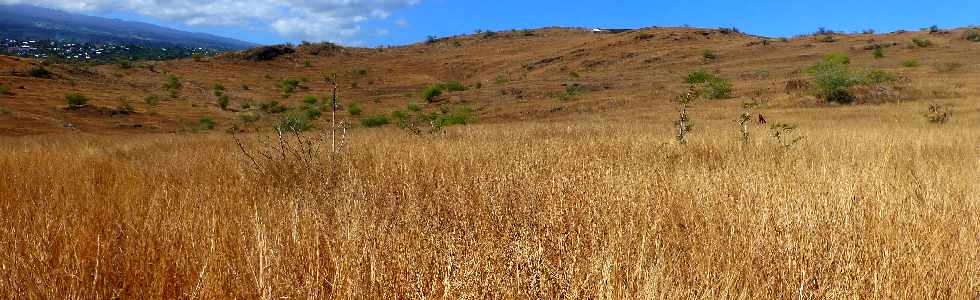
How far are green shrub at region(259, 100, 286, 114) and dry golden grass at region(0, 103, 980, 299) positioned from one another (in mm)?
19949

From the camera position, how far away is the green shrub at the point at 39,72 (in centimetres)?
2556

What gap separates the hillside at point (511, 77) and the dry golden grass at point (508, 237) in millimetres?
12481

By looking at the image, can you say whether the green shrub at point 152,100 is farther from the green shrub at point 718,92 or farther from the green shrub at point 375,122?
the green shrub at point 718,92

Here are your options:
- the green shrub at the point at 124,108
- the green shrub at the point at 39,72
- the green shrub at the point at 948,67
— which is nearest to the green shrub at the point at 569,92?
the green shrub at the point at 948,67

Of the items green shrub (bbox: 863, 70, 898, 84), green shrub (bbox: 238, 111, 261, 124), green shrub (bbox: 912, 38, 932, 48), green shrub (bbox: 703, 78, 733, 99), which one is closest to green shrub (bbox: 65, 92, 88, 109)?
green shrub (bbox: 238, 111, 261, 124)

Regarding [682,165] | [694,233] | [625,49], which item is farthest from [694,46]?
[694,233]

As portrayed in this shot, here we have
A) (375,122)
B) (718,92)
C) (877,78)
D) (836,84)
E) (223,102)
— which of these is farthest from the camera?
(223,102)

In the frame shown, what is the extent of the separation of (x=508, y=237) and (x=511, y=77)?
1283 inches

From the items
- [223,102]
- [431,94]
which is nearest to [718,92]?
[431,94]

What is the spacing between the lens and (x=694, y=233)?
2.92m

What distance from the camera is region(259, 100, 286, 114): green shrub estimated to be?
79.3ft

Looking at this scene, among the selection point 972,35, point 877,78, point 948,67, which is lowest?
point 877,78

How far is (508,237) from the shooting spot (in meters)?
2.51

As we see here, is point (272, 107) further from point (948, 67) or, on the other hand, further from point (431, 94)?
point (948, 67)
